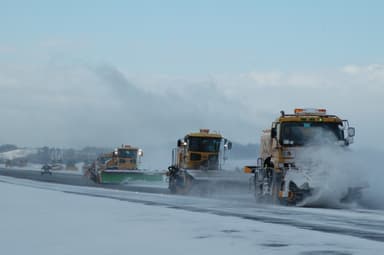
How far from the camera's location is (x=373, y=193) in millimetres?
25719

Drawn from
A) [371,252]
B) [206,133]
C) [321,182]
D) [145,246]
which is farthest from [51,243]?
[206,133]

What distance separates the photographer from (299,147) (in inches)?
958

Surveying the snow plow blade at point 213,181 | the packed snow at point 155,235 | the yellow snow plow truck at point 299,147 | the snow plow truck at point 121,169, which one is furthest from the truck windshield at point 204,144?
the packed snow at point 155,235

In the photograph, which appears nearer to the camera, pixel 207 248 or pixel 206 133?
pixel 207 248

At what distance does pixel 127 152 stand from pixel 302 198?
2968 cm

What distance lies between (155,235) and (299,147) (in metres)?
11.5

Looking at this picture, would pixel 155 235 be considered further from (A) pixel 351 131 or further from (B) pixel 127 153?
(B) pixel 127 153

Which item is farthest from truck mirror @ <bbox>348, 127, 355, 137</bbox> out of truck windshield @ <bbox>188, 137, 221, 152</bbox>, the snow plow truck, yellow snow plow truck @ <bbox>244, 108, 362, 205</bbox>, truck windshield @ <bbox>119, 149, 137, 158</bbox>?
truck windshield @ <bbox>119, 149, 137, 158</bbox>

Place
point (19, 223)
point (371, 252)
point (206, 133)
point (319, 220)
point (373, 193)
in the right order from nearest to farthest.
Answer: point (371, 252)
point (19, 223)
point (319, 220)
point (373, 193)
point (206, 133)

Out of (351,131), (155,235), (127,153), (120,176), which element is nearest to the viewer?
(155,235)

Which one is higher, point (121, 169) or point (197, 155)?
point (197, 155)

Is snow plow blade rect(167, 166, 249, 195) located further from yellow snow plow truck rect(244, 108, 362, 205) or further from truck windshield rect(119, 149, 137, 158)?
truck windshield rect(119, 149, 137, 158)

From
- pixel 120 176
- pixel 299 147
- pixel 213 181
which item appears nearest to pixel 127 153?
pixel 120 176

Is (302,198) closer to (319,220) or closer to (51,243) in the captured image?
(319,220)
